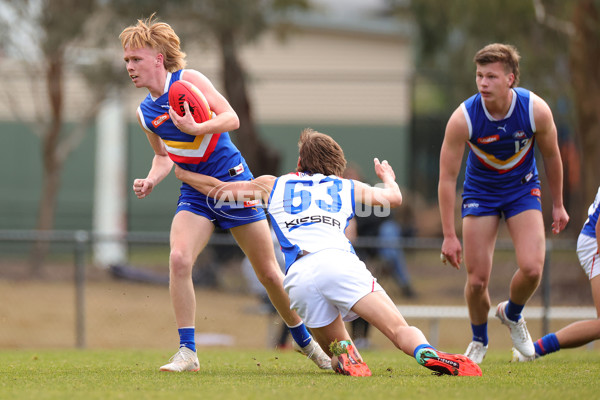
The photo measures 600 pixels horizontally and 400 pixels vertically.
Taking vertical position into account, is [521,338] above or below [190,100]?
below

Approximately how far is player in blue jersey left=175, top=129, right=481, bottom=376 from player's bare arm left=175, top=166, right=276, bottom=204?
29mm

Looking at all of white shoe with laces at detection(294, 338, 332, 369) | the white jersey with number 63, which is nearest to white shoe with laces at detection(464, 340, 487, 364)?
white shoe with laces at detection(294, 338, 332, 369)

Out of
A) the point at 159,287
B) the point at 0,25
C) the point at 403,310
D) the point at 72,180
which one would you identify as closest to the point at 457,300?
the point at 403,310

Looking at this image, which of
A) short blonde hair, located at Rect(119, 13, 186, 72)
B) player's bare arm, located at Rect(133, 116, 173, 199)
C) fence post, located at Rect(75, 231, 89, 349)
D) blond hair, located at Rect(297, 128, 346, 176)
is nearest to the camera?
blond hair, located at Rect(297, 128, 346, 176)

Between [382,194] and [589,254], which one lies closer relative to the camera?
[382,194]

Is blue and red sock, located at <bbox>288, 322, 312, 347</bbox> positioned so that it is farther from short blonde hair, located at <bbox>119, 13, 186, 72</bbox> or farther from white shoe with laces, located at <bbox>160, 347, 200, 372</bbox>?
short blonde hair, located at <bbox>119, 13, 186, 72</bbox>

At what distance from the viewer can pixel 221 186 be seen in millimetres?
5598

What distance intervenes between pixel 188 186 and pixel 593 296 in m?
3.01

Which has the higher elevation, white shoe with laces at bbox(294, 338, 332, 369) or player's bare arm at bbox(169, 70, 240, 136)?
player's bare arm at bbox(169, 70, 240, 136)

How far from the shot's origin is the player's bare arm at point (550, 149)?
233 inches

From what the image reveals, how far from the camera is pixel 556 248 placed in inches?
416

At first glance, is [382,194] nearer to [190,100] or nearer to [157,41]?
[190,100]

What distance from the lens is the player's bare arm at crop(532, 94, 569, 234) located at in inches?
233

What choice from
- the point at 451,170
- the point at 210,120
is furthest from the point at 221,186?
the point at 451,170
